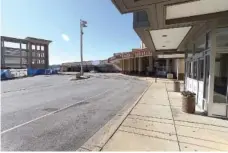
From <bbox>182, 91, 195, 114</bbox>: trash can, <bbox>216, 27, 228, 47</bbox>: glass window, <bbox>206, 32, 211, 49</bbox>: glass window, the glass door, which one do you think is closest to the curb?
<bbox>182, 91, 195, 114</bbox>: trash can

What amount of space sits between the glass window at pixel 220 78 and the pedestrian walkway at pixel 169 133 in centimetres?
93

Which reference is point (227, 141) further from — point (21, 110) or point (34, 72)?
point (34, 72)

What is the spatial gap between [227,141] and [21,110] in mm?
8450

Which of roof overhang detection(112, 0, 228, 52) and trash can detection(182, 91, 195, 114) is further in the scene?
trash can detection(182, 91, 195, 114)

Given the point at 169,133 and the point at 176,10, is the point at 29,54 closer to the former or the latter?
the point at 176,10

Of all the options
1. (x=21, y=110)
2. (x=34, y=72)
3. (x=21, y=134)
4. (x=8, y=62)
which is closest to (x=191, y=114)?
(x=21, y=134)

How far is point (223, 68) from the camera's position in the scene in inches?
261

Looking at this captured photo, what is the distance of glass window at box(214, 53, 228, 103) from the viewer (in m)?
6.60

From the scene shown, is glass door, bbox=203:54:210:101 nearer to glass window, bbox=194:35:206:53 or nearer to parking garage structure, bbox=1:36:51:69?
glass window, bbox=194:35:206:53

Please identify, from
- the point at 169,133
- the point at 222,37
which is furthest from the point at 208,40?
the point at 169,133

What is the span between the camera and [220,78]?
6.75 meters

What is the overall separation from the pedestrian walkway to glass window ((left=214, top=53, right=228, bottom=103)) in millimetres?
925

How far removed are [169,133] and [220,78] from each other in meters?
3.45

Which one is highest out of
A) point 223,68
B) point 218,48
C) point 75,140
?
point 218,48
